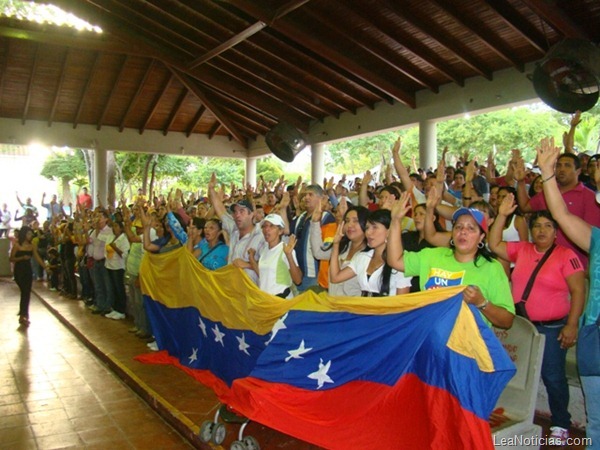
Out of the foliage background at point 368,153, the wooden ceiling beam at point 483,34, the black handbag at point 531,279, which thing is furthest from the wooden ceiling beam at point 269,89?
the black handbag at point 531,279

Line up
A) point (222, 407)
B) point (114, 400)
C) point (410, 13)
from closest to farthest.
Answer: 1. point (222, 407)
2. point (114, 400)
3. point (410, 13)

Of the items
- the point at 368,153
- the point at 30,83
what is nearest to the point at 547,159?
the point at 30,83

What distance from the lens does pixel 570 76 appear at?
7477mm

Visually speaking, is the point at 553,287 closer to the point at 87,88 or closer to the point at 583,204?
the point at 583,204

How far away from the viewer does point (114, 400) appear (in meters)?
5.37

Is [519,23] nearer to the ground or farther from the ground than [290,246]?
farther from the ground

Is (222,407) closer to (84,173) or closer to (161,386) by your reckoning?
(161,386)

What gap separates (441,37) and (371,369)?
867cm

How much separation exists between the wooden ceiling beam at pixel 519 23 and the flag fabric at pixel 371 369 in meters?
7.09

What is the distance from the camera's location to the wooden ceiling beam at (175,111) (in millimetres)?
18531

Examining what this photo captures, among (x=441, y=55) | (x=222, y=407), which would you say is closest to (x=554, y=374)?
(x=222, y=407)

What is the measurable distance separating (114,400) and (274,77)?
11.1 m

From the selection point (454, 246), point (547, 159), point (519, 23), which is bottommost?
point (454, 246)

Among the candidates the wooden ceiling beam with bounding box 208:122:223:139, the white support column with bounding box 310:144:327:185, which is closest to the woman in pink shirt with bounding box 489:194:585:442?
the white support column with bounding box 310:144:327:185
